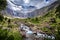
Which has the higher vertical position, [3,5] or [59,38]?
[3,5]

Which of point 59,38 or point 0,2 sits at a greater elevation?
point 0,2

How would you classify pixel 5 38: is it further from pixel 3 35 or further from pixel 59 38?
pixel 59 38

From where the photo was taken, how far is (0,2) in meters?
62.3

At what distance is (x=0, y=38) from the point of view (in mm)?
45094

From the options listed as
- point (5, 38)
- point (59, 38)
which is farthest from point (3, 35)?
point (59, 38)

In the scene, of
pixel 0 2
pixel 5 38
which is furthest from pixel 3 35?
pixel 0 2

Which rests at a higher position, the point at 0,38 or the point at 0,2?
the point at 0,2

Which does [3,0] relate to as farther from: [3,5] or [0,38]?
[0,38]

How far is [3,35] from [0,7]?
1858 centimetres

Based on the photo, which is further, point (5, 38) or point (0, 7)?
point (0, 7)

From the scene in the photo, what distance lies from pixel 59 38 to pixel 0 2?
23.7 meters

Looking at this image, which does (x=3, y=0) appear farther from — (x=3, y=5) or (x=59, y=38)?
(x=59, y=38)

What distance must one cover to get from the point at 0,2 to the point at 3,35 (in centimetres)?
1822

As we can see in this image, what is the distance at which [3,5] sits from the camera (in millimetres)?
65062
